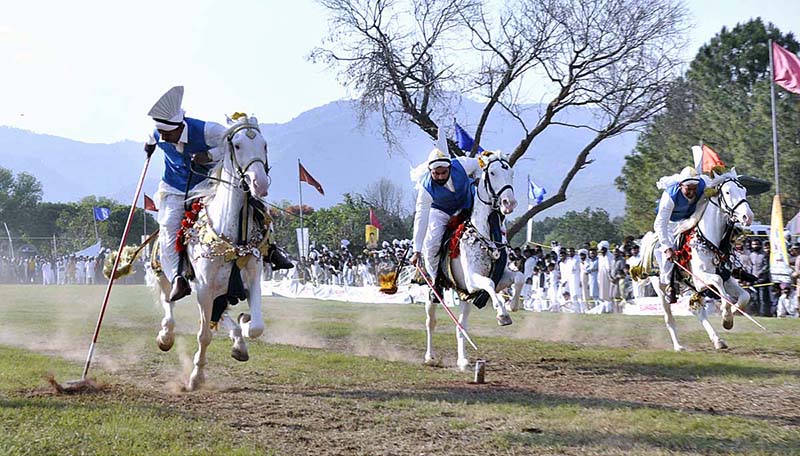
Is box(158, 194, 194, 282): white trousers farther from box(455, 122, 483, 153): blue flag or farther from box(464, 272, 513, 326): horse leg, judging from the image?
box(455, 122, 483, 153): blue flag

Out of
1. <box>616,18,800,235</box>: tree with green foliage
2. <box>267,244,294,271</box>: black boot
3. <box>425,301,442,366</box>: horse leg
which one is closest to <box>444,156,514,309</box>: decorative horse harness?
<box>425,301,442,366</box>: horse leg

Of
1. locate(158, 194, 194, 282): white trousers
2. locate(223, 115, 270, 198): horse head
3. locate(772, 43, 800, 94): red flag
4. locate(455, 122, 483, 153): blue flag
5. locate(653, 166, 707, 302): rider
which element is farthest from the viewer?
locate(772, 43, 800, 94): red flag

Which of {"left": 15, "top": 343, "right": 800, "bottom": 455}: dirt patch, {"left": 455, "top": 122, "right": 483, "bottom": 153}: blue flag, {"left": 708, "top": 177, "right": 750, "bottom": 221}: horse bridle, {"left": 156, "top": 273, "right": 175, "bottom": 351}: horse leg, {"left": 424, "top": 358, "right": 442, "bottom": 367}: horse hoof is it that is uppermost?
{"left": 455, "top": 122, "right": 483, "bottom": 153}: blue flag

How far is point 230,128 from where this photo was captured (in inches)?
408

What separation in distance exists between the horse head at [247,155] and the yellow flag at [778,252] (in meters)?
16.5

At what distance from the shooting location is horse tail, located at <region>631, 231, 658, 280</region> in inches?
598

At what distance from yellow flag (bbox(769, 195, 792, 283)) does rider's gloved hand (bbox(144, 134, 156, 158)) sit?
55.1ft

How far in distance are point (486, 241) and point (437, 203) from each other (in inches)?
43.6

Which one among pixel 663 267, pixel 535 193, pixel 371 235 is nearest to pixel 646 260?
pixel 663 267

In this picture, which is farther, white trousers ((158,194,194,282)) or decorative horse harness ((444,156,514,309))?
decorative horse harness ((444,156,514,309))

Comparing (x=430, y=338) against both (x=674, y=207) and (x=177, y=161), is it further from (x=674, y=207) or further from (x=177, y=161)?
(x=177, y=161)

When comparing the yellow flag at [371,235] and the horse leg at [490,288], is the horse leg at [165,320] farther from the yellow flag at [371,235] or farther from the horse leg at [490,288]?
the yellow flag at [371,235]

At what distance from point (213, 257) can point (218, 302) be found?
0.66 m

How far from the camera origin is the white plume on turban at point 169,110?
34.0ft
